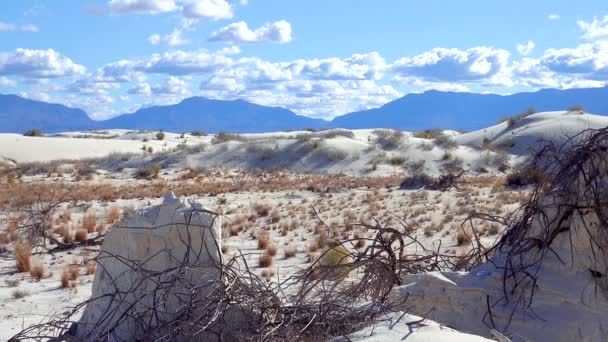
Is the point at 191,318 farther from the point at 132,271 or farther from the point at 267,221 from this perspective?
the point at 267,221

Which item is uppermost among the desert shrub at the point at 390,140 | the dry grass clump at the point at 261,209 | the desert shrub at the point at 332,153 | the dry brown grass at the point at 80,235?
the desert shrub at the point at 390,140

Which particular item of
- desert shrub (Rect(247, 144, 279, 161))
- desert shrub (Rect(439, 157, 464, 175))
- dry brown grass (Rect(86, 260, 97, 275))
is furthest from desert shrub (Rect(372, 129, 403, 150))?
dry brown grass (Rect(86, 260, 97, 275))

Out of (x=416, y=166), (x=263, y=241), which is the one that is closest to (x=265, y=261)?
(x=263, y=241)

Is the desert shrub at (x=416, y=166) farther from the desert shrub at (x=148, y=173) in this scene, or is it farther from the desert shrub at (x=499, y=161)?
the desert shrub at (x=148, y=173)

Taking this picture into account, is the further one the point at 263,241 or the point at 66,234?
the point at 66,234

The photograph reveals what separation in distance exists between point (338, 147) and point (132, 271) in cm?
4429

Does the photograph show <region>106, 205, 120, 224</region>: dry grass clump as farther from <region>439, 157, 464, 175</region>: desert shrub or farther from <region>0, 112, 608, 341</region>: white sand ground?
<region>439, 157, 464, 175</region>: desert shrub

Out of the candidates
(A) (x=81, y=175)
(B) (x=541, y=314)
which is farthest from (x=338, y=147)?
(B) (x=541, y=314)

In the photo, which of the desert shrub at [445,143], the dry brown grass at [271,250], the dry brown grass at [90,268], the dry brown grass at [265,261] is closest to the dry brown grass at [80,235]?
the dry brown grass at [90,268]

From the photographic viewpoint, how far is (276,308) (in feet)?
22.3

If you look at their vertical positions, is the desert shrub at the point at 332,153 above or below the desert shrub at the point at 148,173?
above

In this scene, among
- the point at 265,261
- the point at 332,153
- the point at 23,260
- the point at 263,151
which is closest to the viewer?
the point at 23,260

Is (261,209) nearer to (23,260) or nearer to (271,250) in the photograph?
(271,250)

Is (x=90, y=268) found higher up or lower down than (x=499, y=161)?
higher up
